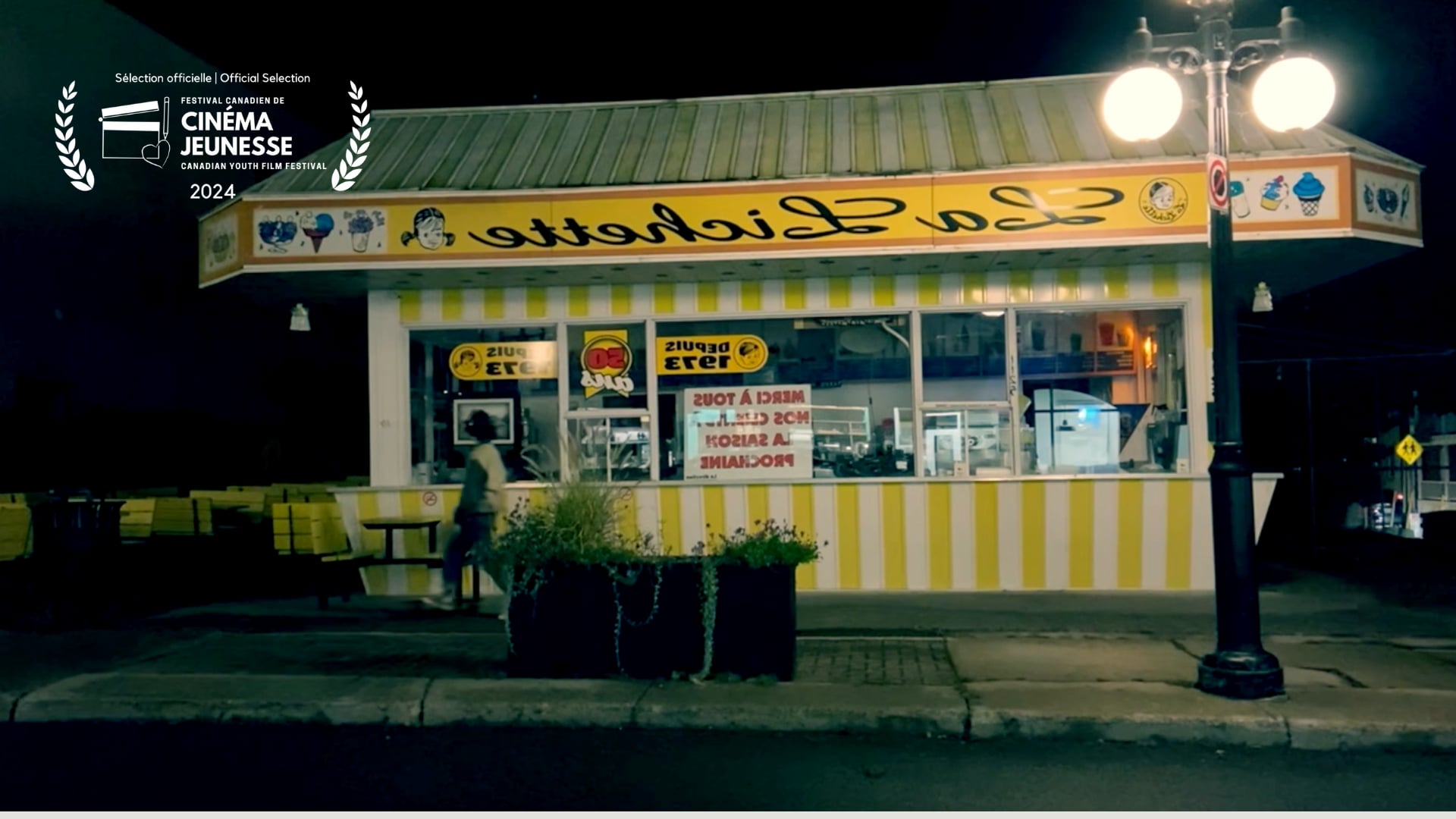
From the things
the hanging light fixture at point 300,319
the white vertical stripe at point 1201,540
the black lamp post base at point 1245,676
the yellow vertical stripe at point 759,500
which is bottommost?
the black lamp post base at point 1245,676

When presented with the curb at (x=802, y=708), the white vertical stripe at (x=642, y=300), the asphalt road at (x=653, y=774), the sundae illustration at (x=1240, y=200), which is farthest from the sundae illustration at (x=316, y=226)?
the sundae illustration at (x=1240, y=200)

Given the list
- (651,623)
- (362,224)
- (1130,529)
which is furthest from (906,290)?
(362,224)

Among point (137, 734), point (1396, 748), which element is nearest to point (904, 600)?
point (1396, 748)

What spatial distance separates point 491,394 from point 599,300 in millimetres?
1452

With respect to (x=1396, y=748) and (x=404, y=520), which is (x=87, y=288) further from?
(x=1396, y=748)

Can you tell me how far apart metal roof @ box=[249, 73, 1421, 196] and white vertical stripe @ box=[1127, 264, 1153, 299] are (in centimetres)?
110

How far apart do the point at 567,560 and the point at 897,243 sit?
430 cm

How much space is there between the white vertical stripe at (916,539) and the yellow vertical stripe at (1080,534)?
1.34 meters

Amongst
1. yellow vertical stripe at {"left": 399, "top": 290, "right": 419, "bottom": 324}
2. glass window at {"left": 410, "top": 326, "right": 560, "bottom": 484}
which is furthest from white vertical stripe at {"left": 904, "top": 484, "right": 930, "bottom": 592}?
yellow vertical stripe at {"left": 399, "top": 290, "right": 419, "bottom": 324}

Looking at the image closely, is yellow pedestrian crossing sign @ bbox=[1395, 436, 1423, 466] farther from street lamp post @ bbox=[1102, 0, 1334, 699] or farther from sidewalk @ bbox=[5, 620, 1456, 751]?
street lamp post @ bbox=[1102, 0, 1334, 699]

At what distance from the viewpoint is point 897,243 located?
977 cm

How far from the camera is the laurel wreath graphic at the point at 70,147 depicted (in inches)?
711

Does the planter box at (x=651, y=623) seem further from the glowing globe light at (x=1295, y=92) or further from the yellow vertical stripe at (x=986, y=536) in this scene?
the glowing globe light at (x=1295, y=92)

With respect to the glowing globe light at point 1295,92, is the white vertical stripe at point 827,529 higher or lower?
lower
